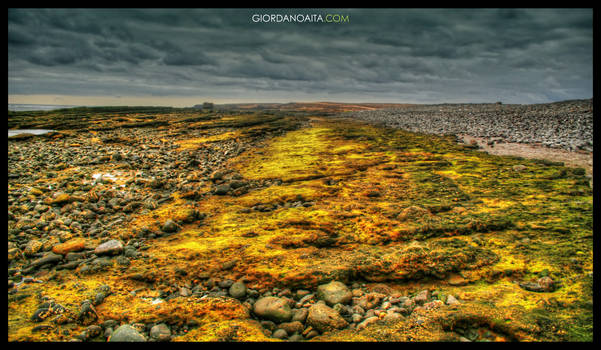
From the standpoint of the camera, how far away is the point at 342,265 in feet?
16.7

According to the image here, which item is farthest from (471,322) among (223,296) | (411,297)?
(223,296)

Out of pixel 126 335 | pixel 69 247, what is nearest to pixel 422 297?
pixel 126 335

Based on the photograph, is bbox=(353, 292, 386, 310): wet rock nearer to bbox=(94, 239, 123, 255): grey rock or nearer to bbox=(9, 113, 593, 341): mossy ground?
bbox=(9, 113, 593, 341): mossy ground

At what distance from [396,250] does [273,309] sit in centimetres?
262

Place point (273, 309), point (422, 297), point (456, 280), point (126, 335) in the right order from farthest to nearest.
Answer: point (456, 280) < point (422, 297) < point (273, 309) < point (126, 335)

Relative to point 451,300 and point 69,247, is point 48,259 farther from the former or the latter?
point 451,300

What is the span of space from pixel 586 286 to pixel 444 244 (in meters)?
1.95

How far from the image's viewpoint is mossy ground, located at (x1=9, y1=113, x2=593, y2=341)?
11.9 feet

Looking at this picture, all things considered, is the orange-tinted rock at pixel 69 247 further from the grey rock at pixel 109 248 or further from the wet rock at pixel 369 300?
the wet rock at pixel 369 300

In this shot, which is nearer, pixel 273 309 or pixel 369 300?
pixel 273 309

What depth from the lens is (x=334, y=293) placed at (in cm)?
439

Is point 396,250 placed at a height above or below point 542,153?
below

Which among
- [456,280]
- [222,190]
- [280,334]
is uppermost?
[222,190]

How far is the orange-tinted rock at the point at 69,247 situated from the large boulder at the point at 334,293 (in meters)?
4.97
